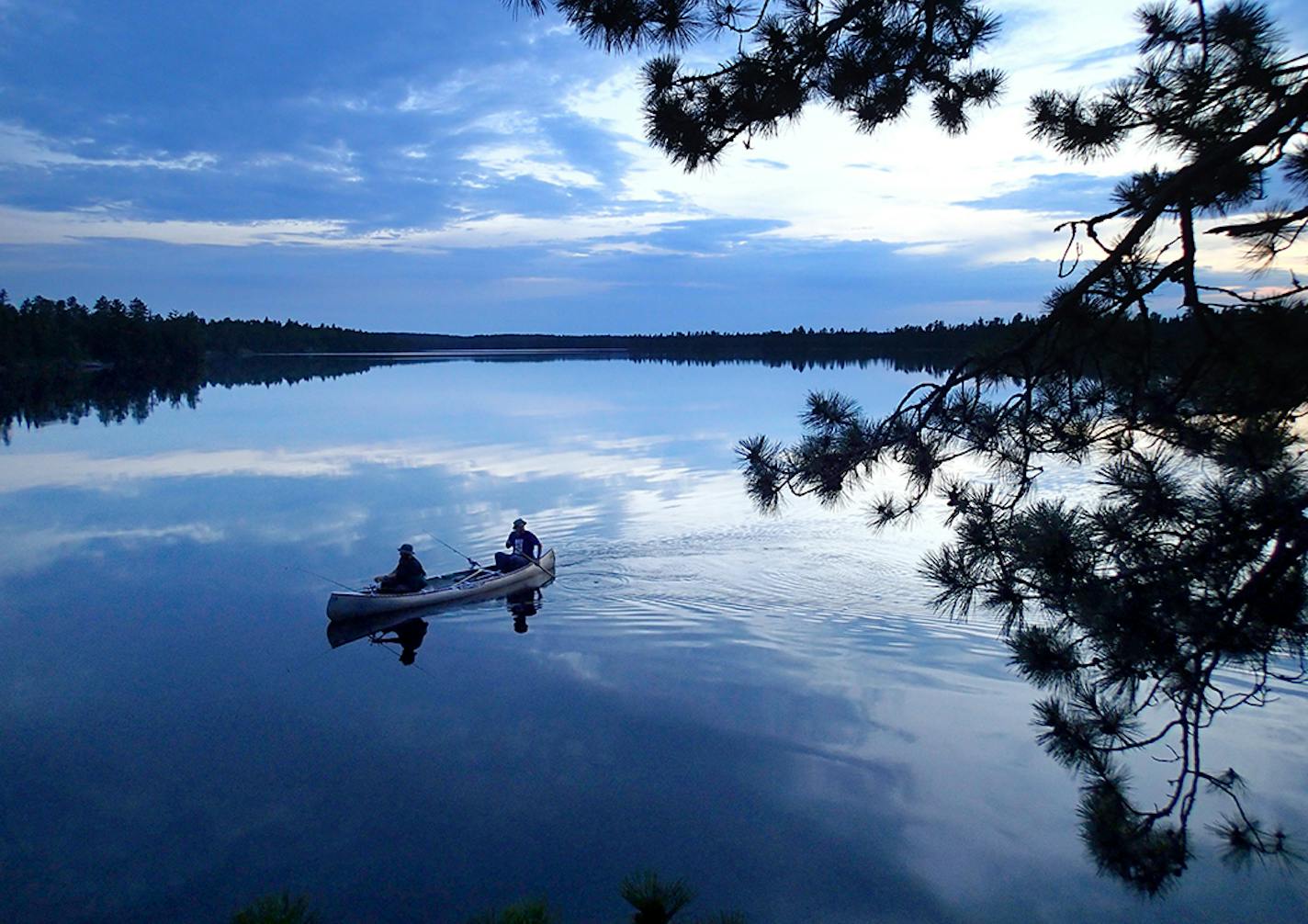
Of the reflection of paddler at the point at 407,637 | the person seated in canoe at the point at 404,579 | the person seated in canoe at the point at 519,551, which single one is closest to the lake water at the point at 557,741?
the reflection of paddler at the point at 407,637

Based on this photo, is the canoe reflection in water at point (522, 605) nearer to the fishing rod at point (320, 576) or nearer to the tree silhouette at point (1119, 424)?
the fishing rod at point (320, 576)

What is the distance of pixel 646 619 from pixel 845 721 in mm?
4283

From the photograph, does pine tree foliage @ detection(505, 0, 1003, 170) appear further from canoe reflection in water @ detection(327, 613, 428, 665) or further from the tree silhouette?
canoe reflection in water @ detection(327, 613, 428, 665)

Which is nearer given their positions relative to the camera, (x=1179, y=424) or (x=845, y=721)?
(x=1179, y=424)

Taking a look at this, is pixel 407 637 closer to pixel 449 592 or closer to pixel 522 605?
pixel 449 592

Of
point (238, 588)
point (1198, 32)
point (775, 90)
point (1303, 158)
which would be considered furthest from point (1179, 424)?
point (238, 588)

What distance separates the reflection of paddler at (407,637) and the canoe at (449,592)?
238 millimetres

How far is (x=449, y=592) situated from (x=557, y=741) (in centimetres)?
523

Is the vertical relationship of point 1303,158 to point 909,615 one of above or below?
above

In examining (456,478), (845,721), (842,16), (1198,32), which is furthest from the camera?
(456,478)

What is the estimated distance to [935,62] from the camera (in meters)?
4.92

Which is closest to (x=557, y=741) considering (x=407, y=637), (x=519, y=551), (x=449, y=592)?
(x=407, y=637)

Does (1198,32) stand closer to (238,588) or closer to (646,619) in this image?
(646,619)

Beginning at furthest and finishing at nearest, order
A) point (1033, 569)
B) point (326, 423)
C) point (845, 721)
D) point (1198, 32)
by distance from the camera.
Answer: point (326, 423) → point (845, 721) → point (1198, 32) → point (1033, 569)
